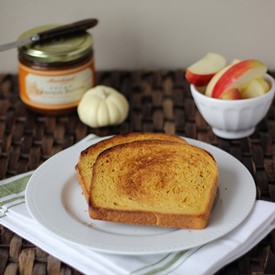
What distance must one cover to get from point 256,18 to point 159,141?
19.0 inches

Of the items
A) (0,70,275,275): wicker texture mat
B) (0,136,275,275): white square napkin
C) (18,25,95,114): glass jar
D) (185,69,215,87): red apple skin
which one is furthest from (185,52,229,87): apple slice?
(0,136,275,275): white square napkin

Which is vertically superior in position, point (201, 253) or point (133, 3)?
point (133, 3)

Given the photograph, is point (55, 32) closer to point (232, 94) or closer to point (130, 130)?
point (130, 130)

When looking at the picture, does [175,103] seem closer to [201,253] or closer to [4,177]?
[4,177]

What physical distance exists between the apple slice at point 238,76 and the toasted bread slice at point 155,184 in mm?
172

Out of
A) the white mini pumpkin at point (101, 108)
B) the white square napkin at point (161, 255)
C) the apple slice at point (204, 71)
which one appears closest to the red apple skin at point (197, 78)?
the apple slice at point (204, 71)

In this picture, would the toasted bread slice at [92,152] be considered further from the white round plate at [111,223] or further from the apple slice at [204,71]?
the apple slice at [204,71]

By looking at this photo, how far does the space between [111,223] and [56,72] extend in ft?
1.34

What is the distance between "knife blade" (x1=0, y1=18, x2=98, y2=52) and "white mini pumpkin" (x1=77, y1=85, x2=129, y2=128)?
122 millimetres

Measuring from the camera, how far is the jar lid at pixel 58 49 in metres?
1.28

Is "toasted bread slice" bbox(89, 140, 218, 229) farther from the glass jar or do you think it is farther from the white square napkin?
the glass jar

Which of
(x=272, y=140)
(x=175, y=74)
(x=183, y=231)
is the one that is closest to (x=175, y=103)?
(x=175, y=74)

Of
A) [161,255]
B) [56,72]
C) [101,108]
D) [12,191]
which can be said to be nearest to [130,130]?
[101,108]

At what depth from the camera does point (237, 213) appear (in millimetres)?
966
